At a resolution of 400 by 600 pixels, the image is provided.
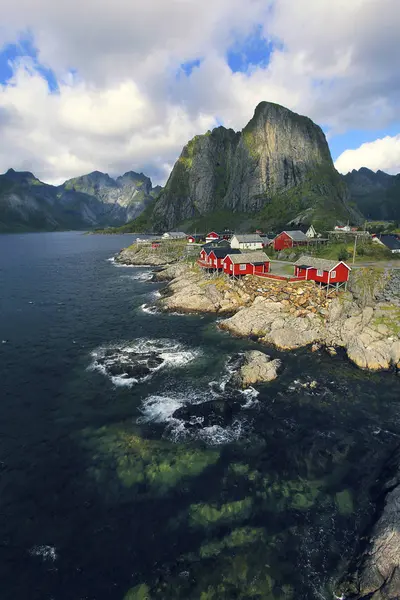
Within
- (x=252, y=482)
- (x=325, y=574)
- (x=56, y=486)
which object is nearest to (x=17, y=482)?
(x=56, y=486)

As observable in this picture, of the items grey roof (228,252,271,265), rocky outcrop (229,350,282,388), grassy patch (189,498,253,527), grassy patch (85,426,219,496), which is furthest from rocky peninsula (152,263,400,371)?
grassy patch (189,498,253,527)

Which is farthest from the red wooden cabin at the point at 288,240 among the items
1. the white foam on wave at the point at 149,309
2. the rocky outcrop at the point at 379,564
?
the rocky outcrop at the point at 379,564

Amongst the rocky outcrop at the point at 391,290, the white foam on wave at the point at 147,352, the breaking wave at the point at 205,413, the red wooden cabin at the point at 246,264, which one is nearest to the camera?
the breaking wave at the point at 205,413

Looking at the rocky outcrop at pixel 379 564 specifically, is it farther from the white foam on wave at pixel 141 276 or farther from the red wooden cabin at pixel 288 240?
the red wooden cabin at pixel 288 240

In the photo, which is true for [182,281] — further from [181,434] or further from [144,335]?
[181,434]

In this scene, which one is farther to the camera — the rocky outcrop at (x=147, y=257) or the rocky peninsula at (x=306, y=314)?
the rocky outcrop at (x=147, y=257)

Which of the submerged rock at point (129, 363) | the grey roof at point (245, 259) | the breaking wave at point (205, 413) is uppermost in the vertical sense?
the grey roof at point (245, 259)

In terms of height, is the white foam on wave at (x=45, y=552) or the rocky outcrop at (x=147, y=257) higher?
the rocky outcrop at (x=147, y=257)

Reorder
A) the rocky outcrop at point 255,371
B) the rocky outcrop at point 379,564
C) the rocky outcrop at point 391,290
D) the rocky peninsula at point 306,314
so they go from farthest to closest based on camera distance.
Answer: the rocky outcrop at point 391,290 → the rocky peninsula at point 306,314 → the rocky outcrop at point 255,371 → the rocky outcrop at point 379,564
